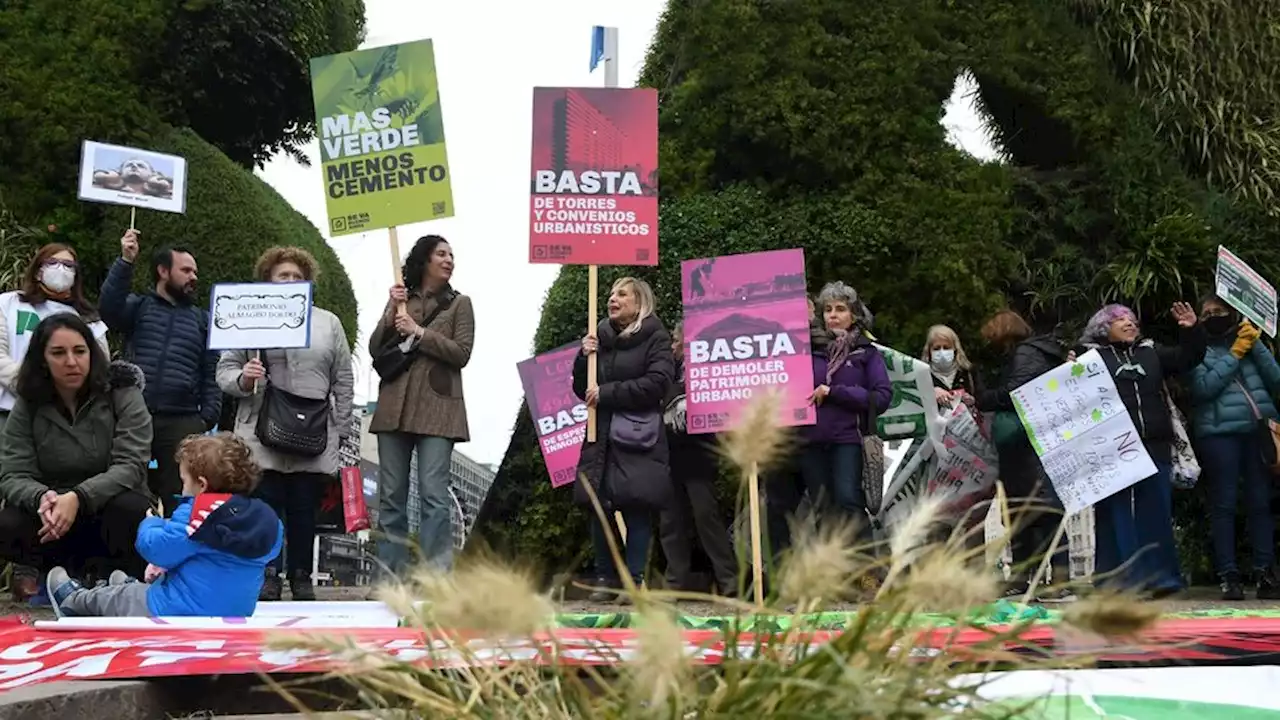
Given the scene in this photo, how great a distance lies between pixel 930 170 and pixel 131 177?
5.16 meters

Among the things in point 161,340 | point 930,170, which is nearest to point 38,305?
point 161,340

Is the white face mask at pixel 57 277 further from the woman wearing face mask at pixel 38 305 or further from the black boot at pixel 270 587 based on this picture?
the black boot at pixel 270 587

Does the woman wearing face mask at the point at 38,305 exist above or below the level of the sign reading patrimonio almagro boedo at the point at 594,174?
below

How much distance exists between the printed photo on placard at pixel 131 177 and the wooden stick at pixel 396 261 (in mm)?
1395

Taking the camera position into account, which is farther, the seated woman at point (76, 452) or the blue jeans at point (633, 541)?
the blue jeans at point (633, 541)

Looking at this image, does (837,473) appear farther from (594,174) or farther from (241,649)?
(241,649)

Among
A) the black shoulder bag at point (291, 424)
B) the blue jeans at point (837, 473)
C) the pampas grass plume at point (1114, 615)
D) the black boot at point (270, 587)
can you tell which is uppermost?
the black shoulder bag at point (291, 424)

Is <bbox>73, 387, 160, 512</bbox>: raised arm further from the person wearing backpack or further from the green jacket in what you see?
the person wearing backpack

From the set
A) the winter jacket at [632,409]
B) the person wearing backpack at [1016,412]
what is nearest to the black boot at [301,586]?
the winter jacket at [632,409]

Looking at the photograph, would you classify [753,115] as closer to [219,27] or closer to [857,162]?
[857,162]

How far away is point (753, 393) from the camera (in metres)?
1.33

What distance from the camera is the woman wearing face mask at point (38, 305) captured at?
692cm

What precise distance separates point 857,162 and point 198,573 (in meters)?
6.15

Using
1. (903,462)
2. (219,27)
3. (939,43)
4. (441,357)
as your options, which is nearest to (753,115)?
(939,43)
